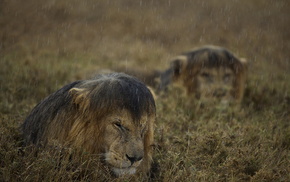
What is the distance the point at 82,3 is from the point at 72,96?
13619 mm

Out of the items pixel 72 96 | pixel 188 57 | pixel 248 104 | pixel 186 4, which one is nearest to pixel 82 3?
pixel 186 4

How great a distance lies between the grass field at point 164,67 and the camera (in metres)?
4.16

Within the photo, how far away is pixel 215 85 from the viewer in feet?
25.7

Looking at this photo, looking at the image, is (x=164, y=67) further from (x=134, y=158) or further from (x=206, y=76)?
(x=134, y=158)

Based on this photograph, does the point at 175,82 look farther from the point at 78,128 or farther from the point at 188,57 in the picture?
the point at 78,128

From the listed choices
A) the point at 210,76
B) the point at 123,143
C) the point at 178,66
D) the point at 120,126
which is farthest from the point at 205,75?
the point at 123,143

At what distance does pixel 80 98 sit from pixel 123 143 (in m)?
0.67

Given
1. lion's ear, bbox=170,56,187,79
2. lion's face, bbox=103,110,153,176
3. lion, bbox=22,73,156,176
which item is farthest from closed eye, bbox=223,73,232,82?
lion's face, bbox=103,110,153,176

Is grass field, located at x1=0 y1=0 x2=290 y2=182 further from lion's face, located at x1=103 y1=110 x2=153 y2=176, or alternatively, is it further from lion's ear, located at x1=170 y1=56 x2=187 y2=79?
lion's ear, located at x1=170 y1=56 x2=187 y2=79

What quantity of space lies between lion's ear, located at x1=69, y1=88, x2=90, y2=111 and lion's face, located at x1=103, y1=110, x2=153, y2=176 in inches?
10.5

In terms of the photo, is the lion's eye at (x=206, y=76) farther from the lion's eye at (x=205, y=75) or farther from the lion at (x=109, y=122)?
the lion at (x=109, y=122)

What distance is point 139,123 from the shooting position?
3.61 m

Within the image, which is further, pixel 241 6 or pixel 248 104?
pixel 241 6

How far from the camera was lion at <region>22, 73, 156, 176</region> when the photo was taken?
11.5ft
